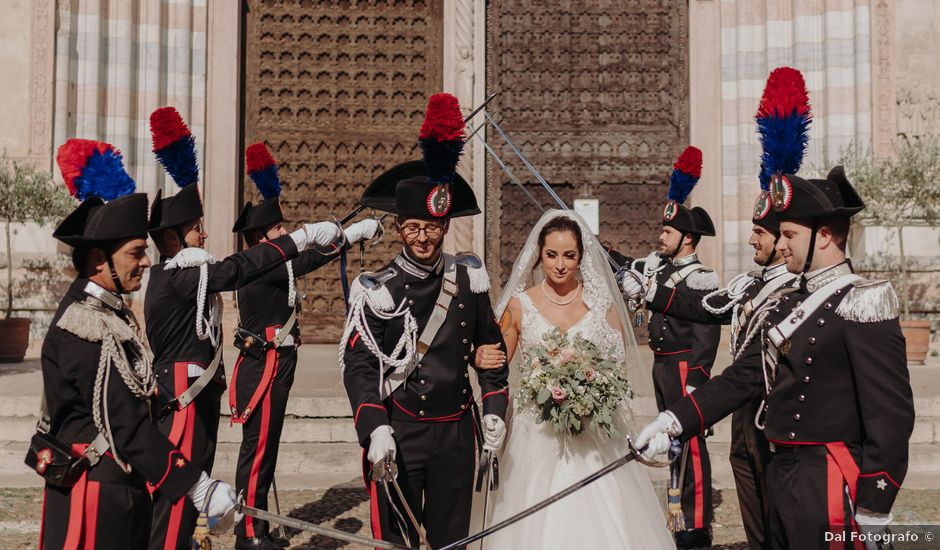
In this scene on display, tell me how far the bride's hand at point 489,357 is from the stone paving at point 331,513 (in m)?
2.24

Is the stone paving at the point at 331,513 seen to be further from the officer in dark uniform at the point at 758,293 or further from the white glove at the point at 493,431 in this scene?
the white glove at the point at 493,431

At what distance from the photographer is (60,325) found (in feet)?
10.3

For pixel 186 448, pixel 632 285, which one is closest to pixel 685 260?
pixel 632 285

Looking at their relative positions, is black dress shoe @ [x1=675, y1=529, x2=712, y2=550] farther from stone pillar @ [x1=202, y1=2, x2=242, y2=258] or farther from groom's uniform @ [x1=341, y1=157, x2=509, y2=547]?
stone pillar @ [x1=202, y1=2, x2=242, y2=258]

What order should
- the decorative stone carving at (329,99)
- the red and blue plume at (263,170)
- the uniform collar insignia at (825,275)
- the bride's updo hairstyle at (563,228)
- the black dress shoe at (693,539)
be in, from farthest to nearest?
the decorative stone carving at (329,99) → the red and blue plume at (263,170) → the black dress shoe at (693,539) → the bride's updo hairstyle at (563,228) → the uniform collar insignia at (825,275)

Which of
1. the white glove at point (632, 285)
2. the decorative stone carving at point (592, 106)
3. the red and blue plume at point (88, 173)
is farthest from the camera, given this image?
the decorative stone carving at point (592, 106)

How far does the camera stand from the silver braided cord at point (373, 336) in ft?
13.2

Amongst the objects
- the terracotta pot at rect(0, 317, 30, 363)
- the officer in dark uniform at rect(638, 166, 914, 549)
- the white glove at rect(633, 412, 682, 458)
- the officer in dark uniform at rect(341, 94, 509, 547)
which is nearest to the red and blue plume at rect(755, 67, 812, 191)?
the officer in dark uniform at rect(638, 166, 914, 549)

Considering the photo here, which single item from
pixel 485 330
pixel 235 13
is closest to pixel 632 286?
pixel 485 330

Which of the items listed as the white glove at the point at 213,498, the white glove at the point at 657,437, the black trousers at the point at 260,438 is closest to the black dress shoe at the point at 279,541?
the black trousers at the point at 260,438

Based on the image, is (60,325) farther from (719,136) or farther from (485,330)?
(719,136)

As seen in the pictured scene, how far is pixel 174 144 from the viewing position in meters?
4.95

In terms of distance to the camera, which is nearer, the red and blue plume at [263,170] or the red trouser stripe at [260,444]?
the red trouser stripe at [260,444]

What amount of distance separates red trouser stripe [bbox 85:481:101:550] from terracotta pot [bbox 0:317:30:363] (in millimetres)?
9050
